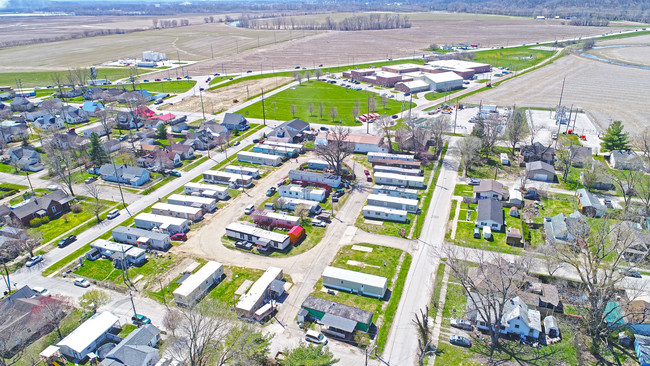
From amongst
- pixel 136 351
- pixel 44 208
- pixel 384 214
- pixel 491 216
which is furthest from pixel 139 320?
pixel 491 216

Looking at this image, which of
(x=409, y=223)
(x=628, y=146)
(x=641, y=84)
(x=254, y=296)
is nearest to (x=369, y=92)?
(x=628, y=146)

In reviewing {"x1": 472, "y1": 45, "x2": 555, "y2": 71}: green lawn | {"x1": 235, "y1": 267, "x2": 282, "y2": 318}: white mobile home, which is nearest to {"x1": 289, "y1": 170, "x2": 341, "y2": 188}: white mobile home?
{"x1": 235, "y1": 267, "x2": 282, "y2": 318}: white mobile home

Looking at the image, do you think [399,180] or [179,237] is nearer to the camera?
[179,237]

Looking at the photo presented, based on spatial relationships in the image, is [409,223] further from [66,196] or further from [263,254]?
[66,196]

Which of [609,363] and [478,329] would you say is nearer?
[609,363]

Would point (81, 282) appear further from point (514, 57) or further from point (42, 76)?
point (514, 57)

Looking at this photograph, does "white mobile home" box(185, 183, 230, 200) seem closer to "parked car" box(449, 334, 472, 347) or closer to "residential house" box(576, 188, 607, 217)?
"parked car" box(449, 334, 472, 347)
